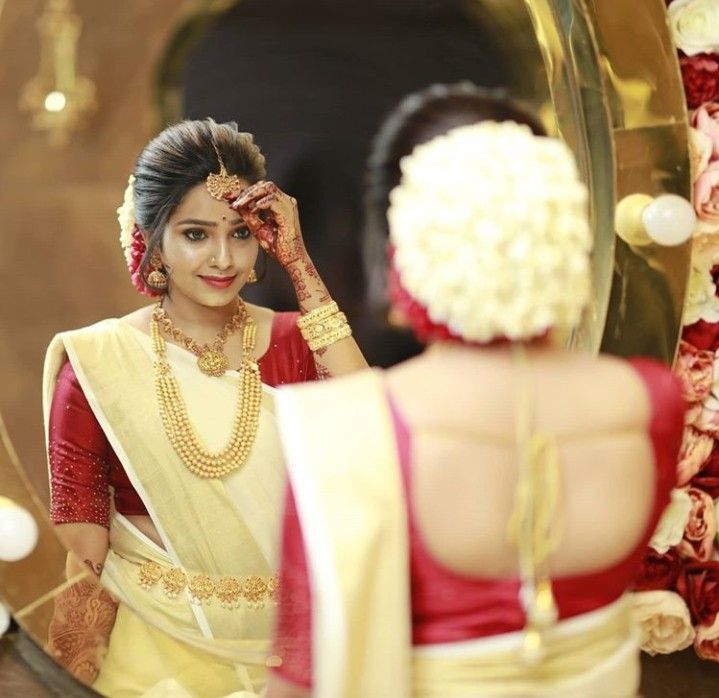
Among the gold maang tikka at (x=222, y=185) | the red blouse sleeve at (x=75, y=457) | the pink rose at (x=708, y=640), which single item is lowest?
the pink rose at (x=708, y=640)

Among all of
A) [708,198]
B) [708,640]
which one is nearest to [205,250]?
[708,198]

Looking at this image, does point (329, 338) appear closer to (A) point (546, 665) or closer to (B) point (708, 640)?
(A) point (546, 665)

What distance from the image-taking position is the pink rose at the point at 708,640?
68.5 inches

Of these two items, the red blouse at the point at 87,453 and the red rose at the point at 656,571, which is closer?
the red blouse at the point at 87,453

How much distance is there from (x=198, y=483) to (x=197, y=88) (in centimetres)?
46

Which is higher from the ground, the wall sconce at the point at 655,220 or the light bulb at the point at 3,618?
the wall sconce at the point at 655,220

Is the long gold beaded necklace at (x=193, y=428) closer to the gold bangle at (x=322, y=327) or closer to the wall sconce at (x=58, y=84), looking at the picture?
the gold bangle at (x=322, y=327)

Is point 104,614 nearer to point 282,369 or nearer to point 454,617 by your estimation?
point 282,369

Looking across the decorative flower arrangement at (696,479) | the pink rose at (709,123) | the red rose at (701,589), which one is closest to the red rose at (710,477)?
the decorative flower arrangement at (696,479)

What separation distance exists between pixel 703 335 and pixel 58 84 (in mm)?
1018

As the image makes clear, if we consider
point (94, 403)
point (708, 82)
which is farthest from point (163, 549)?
point (708, 82)

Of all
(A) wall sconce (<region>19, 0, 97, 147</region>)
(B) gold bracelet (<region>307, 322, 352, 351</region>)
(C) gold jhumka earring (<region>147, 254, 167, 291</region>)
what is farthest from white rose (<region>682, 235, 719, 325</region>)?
(A) wall sconce (<region>19, 0, 97, 147</region>)

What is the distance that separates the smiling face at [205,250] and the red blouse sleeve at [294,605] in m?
0.44

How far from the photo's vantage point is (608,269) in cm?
164
